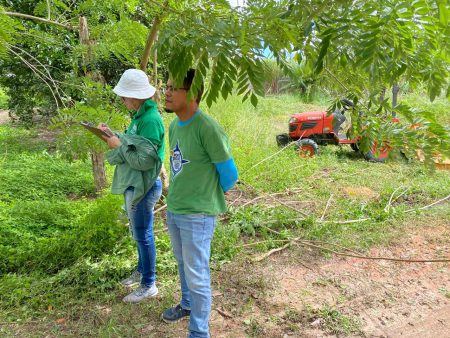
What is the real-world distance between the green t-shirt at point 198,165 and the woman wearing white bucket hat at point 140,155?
40cm

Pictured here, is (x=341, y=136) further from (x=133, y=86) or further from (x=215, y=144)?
(x=215, y=144)

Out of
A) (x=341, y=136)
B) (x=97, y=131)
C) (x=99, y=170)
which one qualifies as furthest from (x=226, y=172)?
(x=341, y=136)

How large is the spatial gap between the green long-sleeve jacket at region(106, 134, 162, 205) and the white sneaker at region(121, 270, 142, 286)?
31.9 inches

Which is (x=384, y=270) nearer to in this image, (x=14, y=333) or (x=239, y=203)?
(x=239, y=203)

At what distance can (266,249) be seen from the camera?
3947 millimetres

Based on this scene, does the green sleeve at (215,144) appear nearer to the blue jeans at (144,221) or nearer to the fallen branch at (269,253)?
the blue jeans at (144,221)

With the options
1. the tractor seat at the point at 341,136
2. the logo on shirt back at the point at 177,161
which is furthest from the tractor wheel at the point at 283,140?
the logo on shirt back at the point at 177,161

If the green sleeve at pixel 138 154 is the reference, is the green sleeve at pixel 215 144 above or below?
above

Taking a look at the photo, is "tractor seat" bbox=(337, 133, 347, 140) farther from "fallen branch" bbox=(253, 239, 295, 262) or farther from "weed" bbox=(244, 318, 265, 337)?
"weed" bbox=(244, 318, 265, 337)

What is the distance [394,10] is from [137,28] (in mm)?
2856

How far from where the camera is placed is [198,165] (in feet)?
7.44

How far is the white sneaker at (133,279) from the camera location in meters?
3.26

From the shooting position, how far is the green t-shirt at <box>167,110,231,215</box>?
2.19m

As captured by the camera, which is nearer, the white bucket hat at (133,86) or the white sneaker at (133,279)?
the white bucket hat at (133,86)
